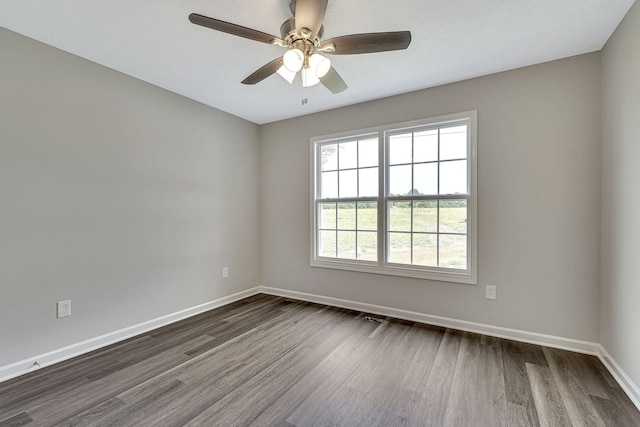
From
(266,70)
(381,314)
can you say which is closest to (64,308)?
(266,70)

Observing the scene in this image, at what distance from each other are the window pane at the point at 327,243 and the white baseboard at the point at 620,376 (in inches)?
98.7

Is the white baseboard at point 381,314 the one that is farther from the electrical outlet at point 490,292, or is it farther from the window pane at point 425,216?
the window pane at point 425,216

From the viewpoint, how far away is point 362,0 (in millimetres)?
1730

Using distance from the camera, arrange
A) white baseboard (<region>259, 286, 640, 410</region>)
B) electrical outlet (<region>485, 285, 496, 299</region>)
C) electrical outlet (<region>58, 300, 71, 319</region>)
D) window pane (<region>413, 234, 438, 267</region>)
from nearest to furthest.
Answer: white baseboard (<region>259, 286, 640, 410</region>) → electrical outlet (<region>58, 300, 71, 319</region>) → electrical outlet (<region>485, 285, 496, 299</region>) → window pane (<region>413, 234, 438, 267</region>)

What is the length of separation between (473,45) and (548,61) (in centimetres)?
78

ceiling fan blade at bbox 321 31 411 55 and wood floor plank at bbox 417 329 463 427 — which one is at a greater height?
ceiling fan blade at bbox 321 31 411 55

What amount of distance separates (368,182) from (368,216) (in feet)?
1.32

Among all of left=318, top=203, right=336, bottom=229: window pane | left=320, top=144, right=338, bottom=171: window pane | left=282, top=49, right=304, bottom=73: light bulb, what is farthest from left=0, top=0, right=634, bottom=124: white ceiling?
left=318, top=203, right=336, bottom=229: window pane

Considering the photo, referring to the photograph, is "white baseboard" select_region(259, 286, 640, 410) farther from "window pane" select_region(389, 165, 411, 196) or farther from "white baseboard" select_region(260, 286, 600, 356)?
"window pane" select_region(389, 165, 411, 196)

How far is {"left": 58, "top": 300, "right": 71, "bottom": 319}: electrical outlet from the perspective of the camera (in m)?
2.22

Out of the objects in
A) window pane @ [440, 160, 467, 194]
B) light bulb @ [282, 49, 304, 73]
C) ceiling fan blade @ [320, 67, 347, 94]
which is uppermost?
ceiling fan blade @ [320, 67, 347, 94]

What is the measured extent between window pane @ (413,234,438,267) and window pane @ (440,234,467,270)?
67mm

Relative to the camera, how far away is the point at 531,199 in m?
2.48

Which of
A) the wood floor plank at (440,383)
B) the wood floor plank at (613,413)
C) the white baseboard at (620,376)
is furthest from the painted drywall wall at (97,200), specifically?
the white baseboard at (620,376)
